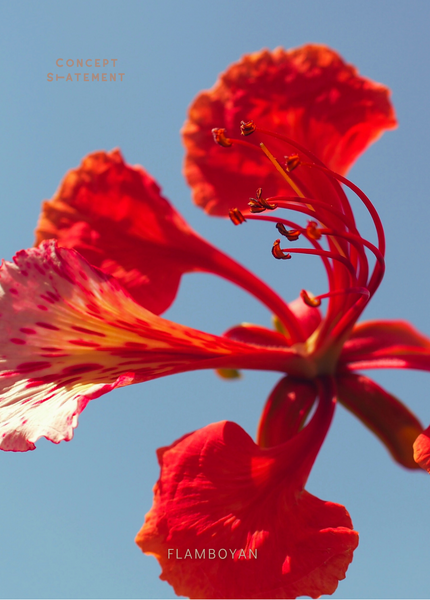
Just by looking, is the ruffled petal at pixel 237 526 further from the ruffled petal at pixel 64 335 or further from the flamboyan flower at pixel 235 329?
the ruffled petal at pixel 64 335

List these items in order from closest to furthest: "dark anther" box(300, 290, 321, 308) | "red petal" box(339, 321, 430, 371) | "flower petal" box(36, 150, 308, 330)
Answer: "dark anther" box(300, 290, 321, 308)
"red petal" box(339, 321, 430, 371)
"flower petal" box(36, 150, 308, 330)

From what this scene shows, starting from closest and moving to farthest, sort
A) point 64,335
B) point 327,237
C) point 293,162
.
Result: 1. point 64,335
2. point 293,162
3. point 327,237

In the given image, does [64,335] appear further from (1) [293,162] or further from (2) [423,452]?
(2) [423,452]

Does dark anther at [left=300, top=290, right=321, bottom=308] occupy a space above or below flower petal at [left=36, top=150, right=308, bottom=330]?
below

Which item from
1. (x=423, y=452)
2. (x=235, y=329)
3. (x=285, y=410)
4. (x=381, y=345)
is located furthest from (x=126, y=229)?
(x=423, y=452)

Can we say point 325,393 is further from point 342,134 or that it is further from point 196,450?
point 342,134

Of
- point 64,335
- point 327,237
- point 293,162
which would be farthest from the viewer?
point 327,237

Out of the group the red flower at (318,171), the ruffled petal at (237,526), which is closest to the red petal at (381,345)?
the red flower at (318,171)

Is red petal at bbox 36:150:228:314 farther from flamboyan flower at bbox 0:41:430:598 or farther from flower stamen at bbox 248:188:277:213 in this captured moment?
flower stamen at bbox 248:188:277:213

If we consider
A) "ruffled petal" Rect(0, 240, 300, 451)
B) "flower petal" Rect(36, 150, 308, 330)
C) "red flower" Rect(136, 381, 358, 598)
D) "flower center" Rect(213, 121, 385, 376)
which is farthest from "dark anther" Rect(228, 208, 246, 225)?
"red flower" Rect(136, 381, 358, 598)
